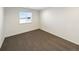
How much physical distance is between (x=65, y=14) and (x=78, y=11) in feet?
2.29

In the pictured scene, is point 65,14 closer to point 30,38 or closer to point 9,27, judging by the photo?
point 30,38

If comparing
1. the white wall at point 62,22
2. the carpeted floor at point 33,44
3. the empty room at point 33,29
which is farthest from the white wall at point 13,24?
the white wall at point 62,22

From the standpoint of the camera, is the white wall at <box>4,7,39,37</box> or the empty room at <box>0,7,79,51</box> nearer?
the empty room at <box>0,7,79,51</box>

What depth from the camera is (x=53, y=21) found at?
177 inches

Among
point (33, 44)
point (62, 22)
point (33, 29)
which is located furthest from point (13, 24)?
point (62, 22)

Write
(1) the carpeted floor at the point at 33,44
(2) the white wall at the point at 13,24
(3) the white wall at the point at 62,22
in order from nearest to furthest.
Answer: (1) the carpeted floor at the point at 33,44 → (3) the white wall at the point at 62,22 → (2) the white wall at the point at 13,24

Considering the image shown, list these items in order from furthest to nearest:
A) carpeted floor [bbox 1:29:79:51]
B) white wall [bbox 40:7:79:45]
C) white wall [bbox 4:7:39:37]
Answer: white wall [bbox 4:7:39:37]
white wall [bbox 40:7:79:45]
carpeted floor [bbox 1:29:79:51]

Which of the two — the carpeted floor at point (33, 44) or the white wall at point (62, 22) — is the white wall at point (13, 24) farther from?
the white wall at point (62, 22)

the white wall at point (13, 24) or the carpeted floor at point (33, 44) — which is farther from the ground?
the white wall at point (13, 24)

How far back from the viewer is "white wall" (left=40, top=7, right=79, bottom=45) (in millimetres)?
3293

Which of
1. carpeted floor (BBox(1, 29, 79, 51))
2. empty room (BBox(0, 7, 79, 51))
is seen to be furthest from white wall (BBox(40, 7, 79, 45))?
carpeted floor (BBox(1, 29, 79, 51))

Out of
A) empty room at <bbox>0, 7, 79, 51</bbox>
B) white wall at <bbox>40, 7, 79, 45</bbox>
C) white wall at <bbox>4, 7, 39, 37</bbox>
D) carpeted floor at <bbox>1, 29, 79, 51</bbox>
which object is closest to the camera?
carpeted floor at <bbox>1, 29, 79, 51</bbox>

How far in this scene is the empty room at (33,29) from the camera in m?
3.08

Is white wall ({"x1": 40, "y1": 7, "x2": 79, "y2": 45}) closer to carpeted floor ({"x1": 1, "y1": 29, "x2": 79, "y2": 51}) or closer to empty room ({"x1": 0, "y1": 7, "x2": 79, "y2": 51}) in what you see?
empty room ({"x1": 0, "y1": 7, "x2": 79, "y2": 51})
